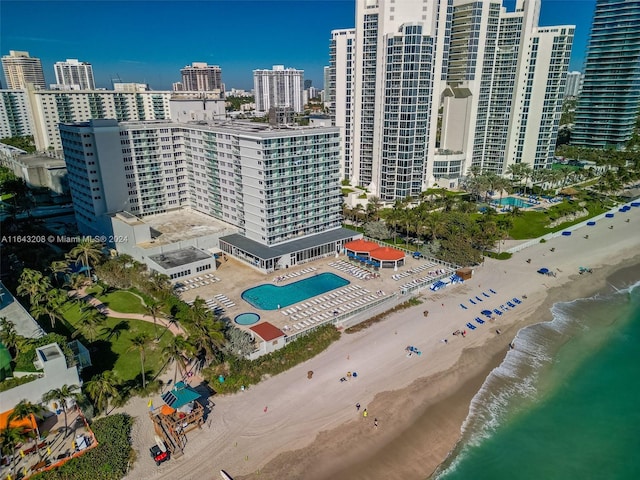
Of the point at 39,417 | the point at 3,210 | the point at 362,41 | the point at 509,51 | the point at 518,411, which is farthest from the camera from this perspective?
the point at 509,51

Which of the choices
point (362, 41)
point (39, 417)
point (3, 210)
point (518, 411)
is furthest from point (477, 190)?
point (3, 210)

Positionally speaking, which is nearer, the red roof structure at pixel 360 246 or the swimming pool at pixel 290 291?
the swimming pool at pixel 290 291

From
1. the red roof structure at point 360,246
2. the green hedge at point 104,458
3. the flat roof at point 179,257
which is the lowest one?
the green hedge at point 104,458

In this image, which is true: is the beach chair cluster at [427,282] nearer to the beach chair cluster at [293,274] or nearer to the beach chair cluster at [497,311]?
the beach chair cluster at [497,311]

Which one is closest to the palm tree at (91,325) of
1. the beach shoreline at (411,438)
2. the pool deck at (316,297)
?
the pool deck at (316,297)

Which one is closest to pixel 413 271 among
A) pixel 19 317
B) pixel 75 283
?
pixel 75 283

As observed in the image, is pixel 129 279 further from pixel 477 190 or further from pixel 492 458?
pixel 477 190

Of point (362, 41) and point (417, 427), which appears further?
point (362, 41)

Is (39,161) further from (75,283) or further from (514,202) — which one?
(514,202)
